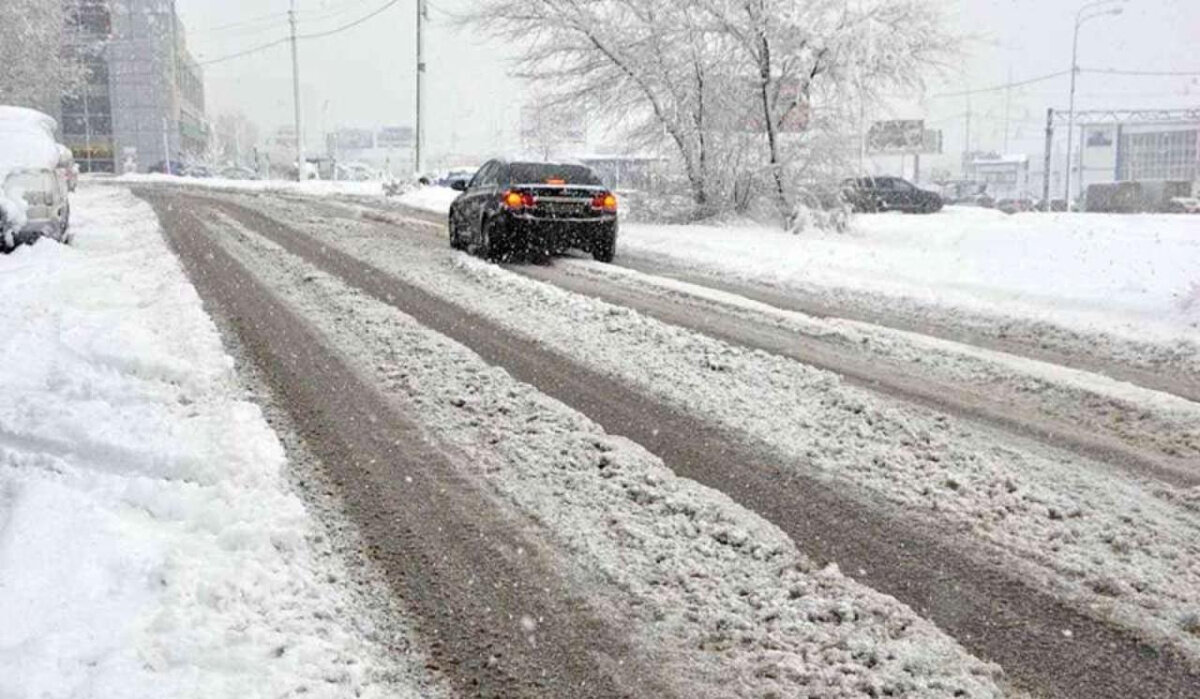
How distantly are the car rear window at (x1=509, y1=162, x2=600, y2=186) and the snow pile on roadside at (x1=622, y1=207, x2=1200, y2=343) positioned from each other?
1.85 metres

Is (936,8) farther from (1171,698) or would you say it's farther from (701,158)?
(1171,698)

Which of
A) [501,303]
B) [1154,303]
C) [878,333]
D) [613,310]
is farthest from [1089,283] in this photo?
[501,303]

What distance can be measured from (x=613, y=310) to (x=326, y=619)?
614 cm

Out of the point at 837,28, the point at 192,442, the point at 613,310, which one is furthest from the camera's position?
the point at 837,28

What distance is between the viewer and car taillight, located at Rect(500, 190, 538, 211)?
1319 centimetres

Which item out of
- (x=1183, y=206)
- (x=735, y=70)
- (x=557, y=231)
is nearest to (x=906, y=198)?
(x=735, y=70)

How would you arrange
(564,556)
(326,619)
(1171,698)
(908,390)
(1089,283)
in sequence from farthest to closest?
(1089,283), (908,390), (564,556), (326,619), (1171,698)

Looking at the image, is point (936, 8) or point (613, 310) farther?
point (936, 8)

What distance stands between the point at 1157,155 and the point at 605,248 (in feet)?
349

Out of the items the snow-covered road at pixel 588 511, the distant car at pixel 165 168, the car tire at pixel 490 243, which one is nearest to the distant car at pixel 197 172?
the distant car at pixel 165 168

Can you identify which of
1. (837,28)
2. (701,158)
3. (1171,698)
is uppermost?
(837,28)

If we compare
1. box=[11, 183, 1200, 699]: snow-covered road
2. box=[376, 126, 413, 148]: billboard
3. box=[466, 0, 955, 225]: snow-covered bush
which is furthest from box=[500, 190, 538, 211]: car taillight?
box=[376, 126, 413, 148]: billboard

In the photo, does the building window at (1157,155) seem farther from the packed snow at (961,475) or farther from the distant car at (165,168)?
the packed snow at (961,475)

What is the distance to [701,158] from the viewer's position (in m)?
21.2
